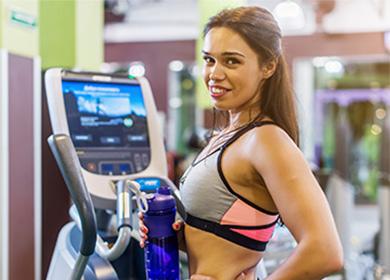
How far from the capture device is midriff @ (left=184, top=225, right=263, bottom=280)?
4.57 feet

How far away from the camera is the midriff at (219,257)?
1394 millimetres

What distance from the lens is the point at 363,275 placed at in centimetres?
458

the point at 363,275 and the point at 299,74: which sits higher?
the point at 299,74

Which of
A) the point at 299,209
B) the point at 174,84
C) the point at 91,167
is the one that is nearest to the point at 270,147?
the point at 299,209

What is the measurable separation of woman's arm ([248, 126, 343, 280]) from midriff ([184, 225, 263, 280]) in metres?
0.14

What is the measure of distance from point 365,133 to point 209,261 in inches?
368

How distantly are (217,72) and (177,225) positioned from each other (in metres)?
0.43

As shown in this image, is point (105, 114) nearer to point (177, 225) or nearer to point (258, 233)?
point (177, 225)

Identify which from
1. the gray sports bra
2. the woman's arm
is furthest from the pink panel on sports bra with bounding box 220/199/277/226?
the woman's arm

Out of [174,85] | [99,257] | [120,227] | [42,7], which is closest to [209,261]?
[120,227]

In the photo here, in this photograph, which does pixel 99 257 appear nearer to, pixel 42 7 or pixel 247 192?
pixel 247 192

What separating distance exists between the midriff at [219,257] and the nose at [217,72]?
42 centimetres

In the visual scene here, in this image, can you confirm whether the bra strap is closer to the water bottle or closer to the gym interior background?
the water bottle

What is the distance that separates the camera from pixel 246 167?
132 cm
